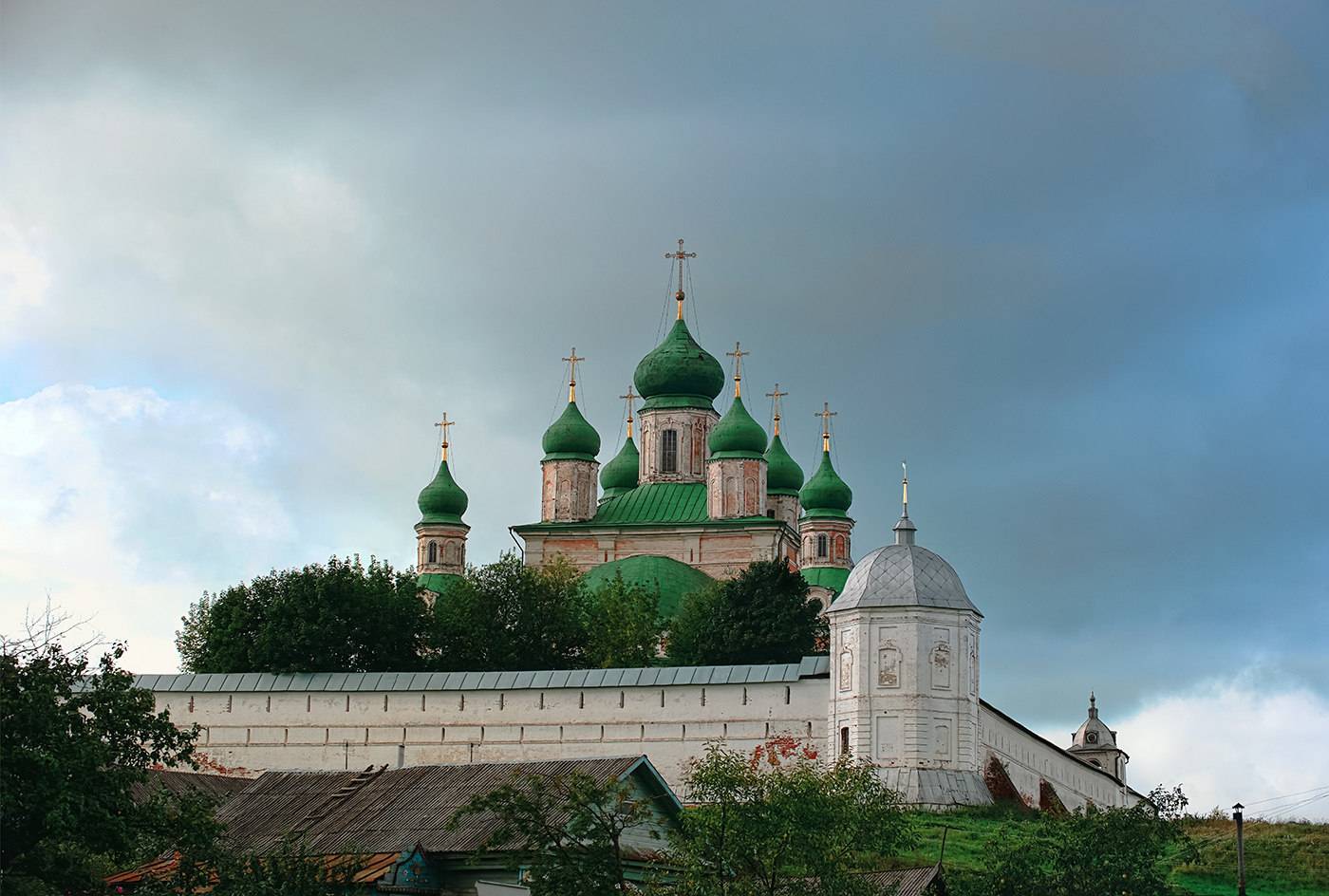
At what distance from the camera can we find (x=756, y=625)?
46.8 metres

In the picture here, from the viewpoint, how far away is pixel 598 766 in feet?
94.0

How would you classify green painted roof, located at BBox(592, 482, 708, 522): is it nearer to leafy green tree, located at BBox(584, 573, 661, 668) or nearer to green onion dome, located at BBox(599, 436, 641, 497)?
green onion dome, located at BBox(599, 436, 641, 497)

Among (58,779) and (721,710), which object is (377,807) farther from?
(721,710)

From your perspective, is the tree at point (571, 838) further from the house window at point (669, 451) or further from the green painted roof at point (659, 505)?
the house window at point (669, 451)

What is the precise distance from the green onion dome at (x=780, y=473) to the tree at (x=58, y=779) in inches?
1730

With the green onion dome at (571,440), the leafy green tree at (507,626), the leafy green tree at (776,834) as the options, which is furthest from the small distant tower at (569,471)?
the leafy green tree at (776,834)

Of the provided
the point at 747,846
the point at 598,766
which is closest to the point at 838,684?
the point at 598,766

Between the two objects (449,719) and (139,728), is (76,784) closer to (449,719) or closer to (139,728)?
(139,728)

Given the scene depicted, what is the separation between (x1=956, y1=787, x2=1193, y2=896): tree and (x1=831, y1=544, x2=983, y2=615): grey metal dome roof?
13857 mm

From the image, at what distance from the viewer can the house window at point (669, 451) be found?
205 feet

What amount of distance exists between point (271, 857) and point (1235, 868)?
51.2 feet

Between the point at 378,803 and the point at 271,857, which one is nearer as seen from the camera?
the point at 271,857

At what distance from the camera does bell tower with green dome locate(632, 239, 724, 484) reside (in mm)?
62406

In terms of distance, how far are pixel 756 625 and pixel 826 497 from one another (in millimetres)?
19656
